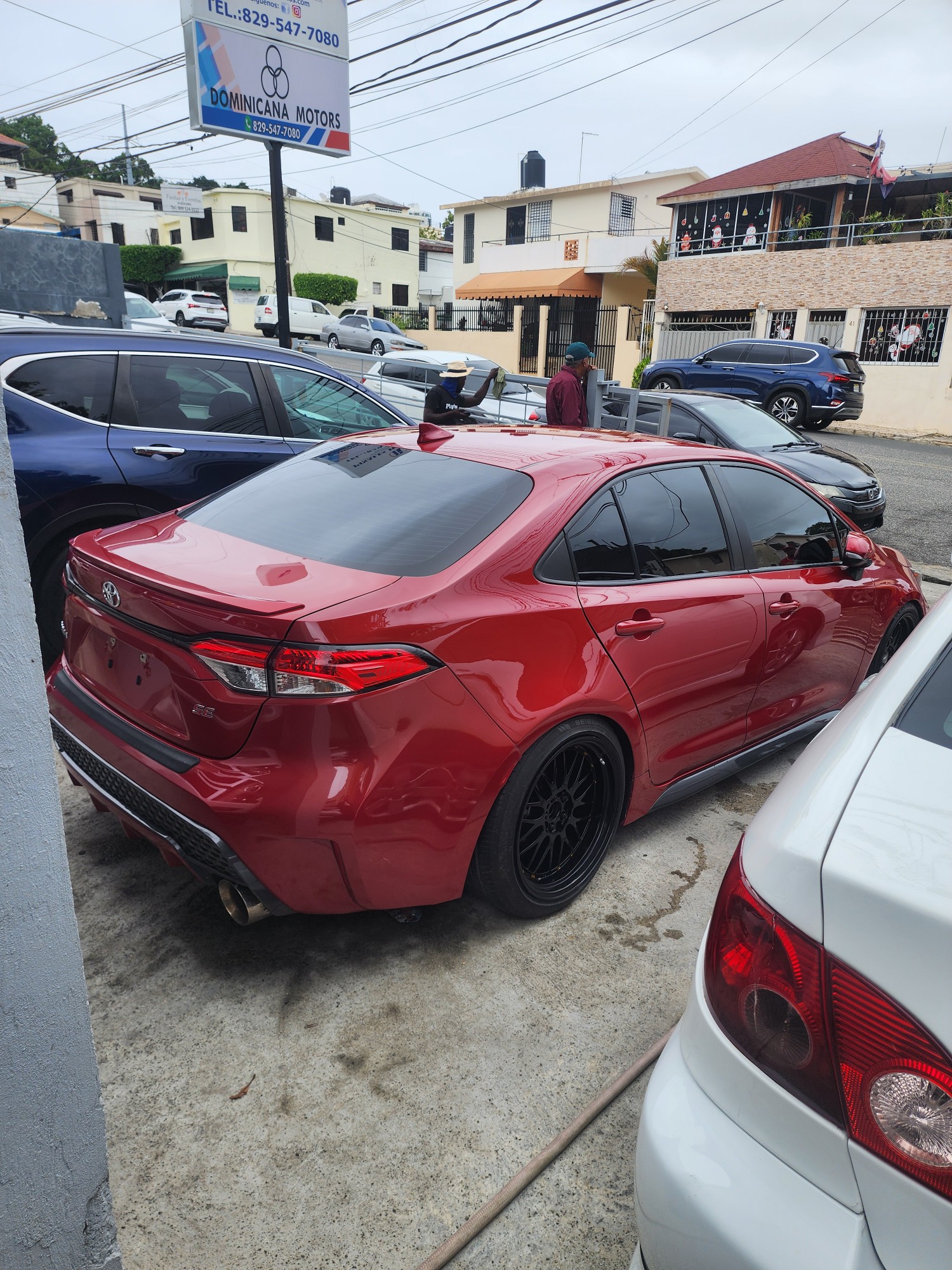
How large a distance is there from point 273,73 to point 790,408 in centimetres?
1170

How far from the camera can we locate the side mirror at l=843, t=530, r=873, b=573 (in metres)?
3.92

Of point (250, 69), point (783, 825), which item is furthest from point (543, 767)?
point (250, 69)

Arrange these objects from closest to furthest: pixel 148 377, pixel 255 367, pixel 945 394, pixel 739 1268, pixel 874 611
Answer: pixel 739 1268 → pixel 874 611 → pixel 148 377 → pixel 255 367 → pixel 945 394

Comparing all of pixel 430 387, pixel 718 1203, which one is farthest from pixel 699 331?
pixel 718 1203

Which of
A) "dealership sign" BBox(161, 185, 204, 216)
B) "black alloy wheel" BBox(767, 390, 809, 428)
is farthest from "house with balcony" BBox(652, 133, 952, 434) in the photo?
"dealership sign" BBox(161, 185, 204, 216)

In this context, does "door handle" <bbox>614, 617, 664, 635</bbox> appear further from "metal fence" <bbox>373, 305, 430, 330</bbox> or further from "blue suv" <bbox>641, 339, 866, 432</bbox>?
"metal fence" <bbox>373, 305, 430, 330</bbox>

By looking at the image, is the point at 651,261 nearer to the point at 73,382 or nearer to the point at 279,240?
the point at 279,240

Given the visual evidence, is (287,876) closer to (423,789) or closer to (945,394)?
(423,789)

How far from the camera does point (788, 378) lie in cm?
1720

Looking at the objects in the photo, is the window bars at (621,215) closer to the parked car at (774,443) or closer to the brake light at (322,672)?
the parked car at (774,443)

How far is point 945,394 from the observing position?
2019 cm

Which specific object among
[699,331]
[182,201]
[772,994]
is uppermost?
[182,201]

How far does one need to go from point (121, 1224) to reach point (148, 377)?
405 cm

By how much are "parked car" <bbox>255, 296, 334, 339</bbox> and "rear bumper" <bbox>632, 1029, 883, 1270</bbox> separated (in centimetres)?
3330
